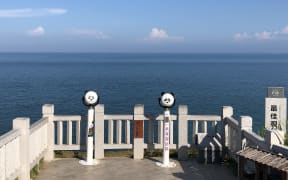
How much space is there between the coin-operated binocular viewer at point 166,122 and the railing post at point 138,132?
0.71m

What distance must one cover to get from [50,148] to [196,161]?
3.51 metres

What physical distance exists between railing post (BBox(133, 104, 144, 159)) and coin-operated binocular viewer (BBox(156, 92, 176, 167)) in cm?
71

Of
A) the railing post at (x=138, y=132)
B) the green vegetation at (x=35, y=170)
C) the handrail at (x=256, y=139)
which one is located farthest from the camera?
the railing post at (x=138, y=132)

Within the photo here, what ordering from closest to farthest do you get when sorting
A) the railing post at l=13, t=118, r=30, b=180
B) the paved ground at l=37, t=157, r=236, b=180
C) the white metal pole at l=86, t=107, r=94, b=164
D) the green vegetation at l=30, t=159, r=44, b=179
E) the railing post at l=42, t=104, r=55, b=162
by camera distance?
the railing post at l=13, t=118, r=30, b=180 → the green vegetation at l=30, t=159, r=44, b=179 → the paved ground at l=37, t=157, r=236, b=180 → the white metal pole at l=86, t=107, r=94, b=164 → the railing post at l=42, t=104, r=55, b=162

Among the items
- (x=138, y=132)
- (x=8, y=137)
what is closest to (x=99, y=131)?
(x=138, y=132)

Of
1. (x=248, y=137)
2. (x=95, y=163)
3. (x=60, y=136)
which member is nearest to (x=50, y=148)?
(x=60, y=136)

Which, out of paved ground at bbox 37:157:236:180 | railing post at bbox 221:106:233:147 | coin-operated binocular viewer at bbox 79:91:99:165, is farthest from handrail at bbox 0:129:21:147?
railing post at bbox 221:106:233:147

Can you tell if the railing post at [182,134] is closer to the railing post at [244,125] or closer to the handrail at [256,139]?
the railing post at [244,125]

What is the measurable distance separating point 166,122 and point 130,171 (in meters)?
1.42

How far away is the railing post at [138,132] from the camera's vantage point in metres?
10.4

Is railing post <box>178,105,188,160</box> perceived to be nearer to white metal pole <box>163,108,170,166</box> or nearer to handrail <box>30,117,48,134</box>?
white metal pole <box>163,108,170,166</box>

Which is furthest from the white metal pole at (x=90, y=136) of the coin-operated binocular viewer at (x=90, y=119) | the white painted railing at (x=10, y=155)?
the white painted railing at (x=10, y=155)

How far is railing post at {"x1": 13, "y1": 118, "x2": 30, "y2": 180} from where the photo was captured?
7.96m

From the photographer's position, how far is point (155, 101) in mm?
38906
